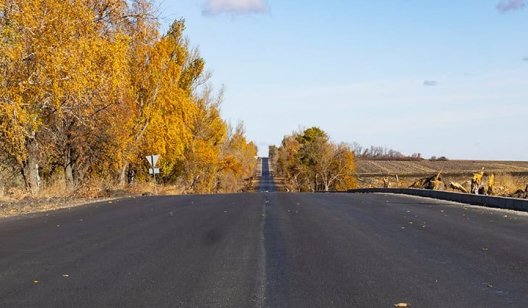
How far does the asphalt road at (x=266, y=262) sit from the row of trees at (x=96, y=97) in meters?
6.58

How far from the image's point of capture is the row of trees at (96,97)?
20.5m

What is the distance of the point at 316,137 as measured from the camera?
327 ft

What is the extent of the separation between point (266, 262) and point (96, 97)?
17.6 metres

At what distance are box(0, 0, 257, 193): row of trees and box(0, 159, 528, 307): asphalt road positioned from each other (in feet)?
21.6

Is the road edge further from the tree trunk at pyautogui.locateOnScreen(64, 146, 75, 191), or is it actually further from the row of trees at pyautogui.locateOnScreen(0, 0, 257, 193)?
the tree trunk at pyautogui.locateOnScreen(64, 146, 75, 191)

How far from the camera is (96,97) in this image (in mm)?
24766

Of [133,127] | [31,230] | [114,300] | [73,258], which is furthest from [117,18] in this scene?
[114,300]

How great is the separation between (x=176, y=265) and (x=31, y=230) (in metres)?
6.53

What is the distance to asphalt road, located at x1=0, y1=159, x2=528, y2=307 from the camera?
22.2ft

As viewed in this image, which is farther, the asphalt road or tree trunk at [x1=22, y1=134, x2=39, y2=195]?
tree trunk at [x1=22, y1=134, x2=39, y2=195]

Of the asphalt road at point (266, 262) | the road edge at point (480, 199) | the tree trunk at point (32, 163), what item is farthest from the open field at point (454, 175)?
the tree trunk at point (32, 163)

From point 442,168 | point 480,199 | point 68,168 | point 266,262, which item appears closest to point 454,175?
point 442,168

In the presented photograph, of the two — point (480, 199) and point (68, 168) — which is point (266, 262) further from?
point (68, 168)

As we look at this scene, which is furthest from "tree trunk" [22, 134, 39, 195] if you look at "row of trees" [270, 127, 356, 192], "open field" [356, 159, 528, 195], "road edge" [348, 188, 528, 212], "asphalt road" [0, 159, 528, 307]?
"row of trees" [270, 127, 356, 192]
